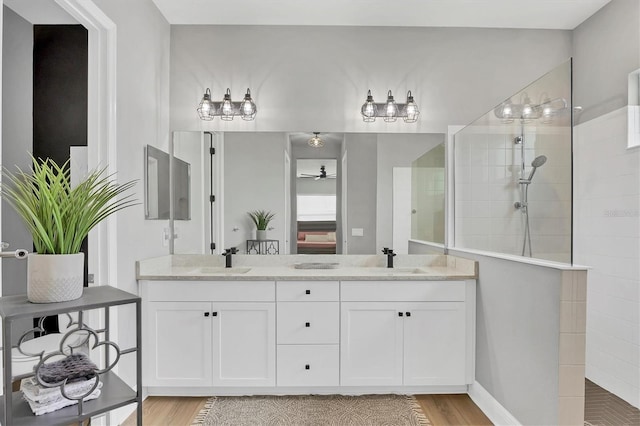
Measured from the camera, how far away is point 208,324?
2.45 metres

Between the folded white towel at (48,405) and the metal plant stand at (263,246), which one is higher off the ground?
the metal plant stand at (263,246)

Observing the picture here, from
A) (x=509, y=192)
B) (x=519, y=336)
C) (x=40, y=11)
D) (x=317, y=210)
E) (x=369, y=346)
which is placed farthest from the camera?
(x=317, y=210)

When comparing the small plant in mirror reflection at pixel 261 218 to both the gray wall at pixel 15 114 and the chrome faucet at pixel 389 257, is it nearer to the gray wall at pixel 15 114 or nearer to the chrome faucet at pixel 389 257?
the chrome faucet at pixel 389 257

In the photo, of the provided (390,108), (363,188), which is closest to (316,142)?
(363,188)

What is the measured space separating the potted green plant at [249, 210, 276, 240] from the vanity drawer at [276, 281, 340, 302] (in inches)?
24.4

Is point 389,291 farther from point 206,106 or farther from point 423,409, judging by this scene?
point 206,106

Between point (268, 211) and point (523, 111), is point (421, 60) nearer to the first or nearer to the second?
point (523, 111)

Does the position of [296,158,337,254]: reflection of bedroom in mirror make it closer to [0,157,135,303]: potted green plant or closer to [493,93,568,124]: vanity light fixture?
[493,93,568,124]: vanity light fixture

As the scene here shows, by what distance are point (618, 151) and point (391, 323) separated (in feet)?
6.09

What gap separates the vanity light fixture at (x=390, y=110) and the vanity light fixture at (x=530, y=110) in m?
0.63

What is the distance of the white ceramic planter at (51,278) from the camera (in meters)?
1.14

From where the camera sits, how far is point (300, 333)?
2.46 meters

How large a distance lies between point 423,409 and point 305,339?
0.85 metres

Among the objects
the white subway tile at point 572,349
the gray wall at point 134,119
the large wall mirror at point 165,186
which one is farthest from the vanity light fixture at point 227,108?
the white subway tile at point 572,349
